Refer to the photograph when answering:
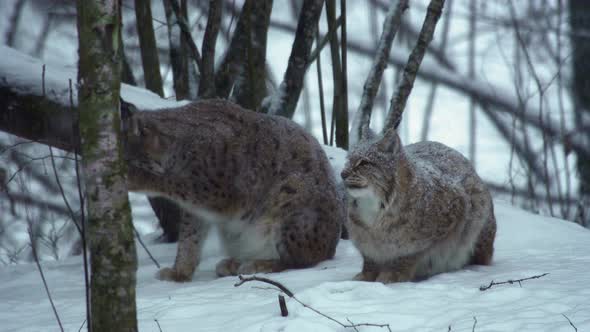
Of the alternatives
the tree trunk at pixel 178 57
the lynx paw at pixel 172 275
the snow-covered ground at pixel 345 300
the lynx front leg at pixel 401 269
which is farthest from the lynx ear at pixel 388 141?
the tree trunk at pixel 178 57

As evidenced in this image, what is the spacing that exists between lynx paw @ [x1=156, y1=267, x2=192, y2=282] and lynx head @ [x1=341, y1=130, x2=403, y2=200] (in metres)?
1.70

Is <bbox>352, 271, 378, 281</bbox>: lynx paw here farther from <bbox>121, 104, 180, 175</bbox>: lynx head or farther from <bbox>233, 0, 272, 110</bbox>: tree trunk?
<bbox>233, 0, 272, 110</bbox>: tree trunk

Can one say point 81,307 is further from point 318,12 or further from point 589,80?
point 589,80

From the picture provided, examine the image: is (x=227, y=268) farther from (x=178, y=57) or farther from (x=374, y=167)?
(x=178, y=57)

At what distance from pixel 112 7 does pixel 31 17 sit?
31.1 ft

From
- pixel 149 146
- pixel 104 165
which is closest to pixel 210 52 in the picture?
pixel 149 146

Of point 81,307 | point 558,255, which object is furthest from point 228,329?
point 558,255

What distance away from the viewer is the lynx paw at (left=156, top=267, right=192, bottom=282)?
553 centimetres

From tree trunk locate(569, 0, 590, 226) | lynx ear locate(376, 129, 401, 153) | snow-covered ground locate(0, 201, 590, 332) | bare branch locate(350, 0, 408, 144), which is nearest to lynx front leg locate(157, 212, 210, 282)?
snow-covered ground locate(0, 201, 590, 332)

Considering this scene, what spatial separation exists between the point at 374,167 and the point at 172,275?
6.33 feet

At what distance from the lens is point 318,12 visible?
26.5 ft

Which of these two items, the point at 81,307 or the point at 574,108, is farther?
the point at 574,108

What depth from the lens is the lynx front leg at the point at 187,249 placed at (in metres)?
5.58

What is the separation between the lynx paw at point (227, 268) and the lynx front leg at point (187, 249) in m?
0.19
